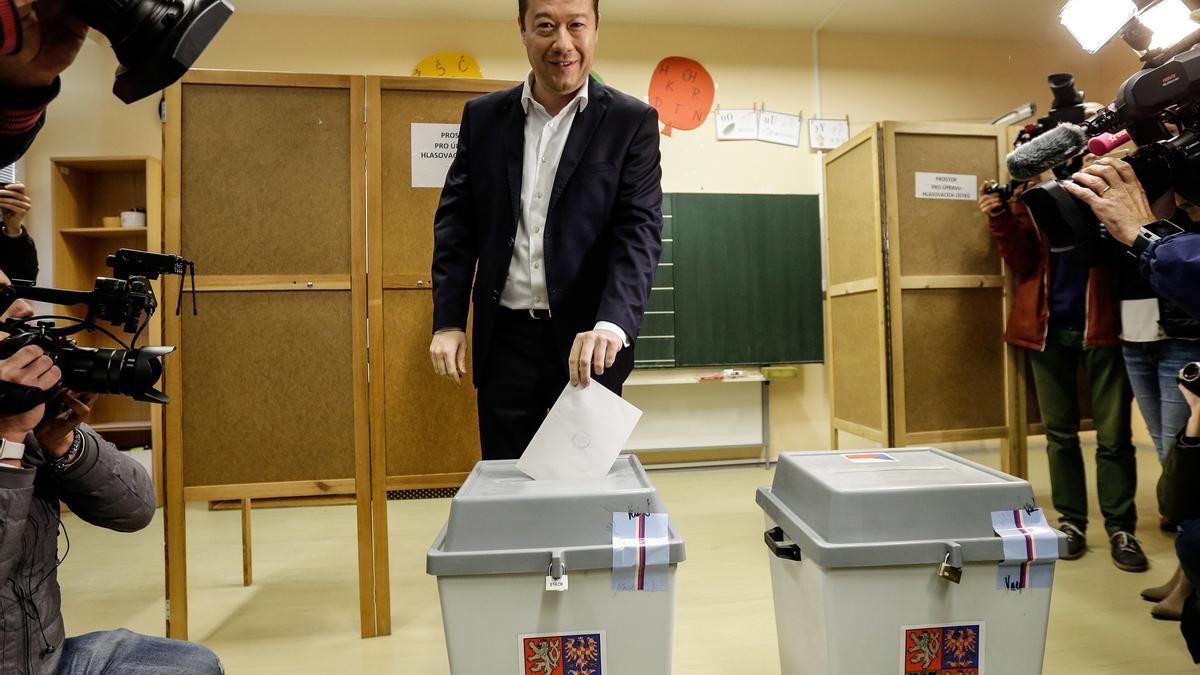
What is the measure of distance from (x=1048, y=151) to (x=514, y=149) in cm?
126

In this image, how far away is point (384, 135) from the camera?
5.85ft

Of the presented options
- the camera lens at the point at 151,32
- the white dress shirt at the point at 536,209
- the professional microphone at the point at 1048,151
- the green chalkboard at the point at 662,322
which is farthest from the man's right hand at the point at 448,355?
the green chalkboard at the point at 662,322

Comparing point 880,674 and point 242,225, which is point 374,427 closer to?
point 242,225

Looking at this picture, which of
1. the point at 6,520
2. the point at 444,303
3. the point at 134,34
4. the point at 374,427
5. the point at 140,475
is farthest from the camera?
the point at 374,427

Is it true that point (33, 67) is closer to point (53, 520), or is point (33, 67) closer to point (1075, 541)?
point (53, 520)

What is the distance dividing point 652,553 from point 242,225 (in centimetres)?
149

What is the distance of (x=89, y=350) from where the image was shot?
81 cm

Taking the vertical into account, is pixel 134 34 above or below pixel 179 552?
above

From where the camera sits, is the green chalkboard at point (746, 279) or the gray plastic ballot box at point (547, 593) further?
the green chalkboard at point (746, 279)

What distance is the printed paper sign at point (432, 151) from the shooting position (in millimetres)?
1803

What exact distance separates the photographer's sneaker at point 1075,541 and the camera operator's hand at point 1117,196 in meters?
1.34

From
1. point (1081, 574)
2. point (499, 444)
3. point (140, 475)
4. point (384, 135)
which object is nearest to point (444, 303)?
point (499, 444)

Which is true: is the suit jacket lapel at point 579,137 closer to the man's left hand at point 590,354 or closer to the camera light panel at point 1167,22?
the man's left hand at point 590,354

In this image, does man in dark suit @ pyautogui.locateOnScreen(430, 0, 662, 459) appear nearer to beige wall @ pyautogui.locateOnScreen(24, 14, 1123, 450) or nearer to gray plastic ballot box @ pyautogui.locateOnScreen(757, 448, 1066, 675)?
gray plastic ballot box @ pyautogui.locateOnScreen(757, 448, 1066, 675)
